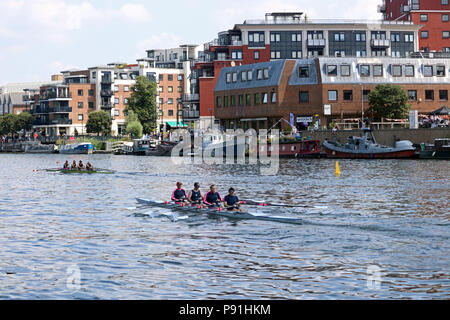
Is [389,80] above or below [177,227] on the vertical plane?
above

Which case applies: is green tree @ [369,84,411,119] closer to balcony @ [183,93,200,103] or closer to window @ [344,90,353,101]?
window @ [344,90,353,101]

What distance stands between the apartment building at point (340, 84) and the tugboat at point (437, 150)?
23196 mm

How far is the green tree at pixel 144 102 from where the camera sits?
153m

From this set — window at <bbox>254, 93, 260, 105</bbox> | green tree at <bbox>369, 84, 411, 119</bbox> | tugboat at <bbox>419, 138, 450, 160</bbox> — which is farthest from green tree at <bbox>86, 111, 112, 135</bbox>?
tugboat at <bbox>419, 138, 450, 160</bbox>

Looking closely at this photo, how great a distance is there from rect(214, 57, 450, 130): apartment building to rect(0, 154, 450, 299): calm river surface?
56.7 meters

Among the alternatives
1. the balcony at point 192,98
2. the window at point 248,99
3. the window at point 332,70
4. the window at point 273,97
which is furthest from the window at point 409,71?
the balcony at point 192,98

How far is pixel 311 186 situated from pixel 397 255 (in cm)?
2877

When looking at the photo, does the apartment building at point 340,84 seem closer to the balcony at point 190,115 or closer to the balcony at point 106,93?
the balcony at point 190,115

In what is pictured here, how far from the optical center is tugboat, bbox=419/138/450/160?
8306cm

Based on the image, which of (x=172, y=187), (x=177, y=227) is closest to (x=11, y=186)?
(x=172, y=187)

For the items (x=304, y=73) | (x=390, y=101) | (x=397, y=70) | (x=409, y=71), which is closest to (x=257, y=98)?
(x=304, y=73)

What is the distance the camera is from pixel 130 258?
26406 millimetres

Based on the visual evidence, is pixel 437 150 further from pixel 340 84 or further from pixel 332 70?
pixel 332 70
